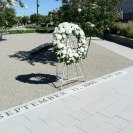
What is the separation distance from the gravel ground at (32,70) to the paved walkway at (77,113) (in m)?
0.61

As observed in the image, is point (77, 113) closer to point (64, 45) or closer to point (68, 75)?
point (64, 45)

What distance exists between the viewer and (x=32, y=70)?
10711 mm

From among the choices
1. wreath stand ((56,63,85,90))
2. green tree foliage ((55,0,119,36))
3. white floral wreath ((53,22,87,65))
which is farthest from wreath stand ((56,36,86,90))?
green tree foliage ((55,0,119,36))

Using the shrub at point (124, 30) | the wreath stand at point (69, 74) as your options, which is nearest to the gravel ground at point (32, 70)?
the wreath stand at point (69, 74)

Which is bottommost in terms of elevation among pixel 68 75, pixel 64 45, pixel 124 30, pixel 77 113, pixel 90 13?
pixel 77 113

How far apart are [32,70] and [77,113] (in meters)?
4.67

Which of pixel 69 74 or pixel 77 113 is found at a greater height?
pixel 69 74

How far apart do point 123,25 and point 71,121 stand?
57.2 feet

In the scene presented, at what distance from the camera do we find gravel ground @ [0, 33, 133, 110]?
7840 millimetres

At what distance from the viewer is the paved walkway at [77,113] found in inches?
227

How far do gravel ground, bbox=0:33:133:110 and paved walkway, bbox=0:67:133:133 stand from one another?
0.61m

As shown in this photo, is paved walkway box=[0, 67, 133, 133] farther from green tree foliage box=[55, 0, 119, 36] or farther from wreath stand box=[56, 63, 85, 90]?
green tree foliage box=[55, 0, 119, 36]

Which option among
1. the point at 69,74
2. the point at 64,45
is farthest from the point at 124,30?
the point at 64,45

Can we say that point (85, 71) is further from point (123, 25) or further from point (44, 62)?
point (123, 25)
